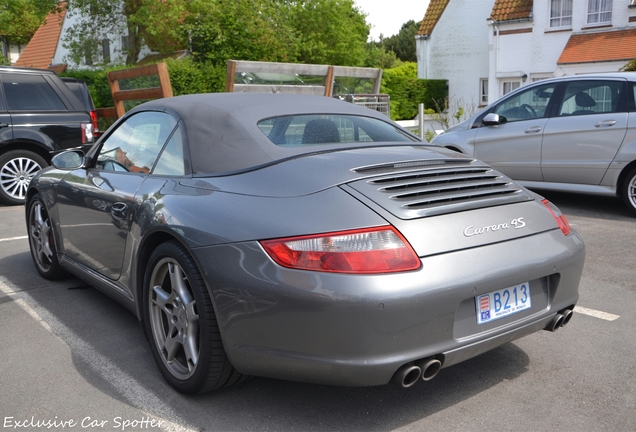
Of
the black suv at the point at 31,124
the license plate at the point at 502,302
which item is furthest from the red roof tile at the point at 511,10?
the license plate at the point at 502,302

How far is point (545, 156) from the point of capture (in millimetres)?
8461

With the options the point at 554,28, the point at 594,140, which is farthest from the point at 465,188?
the point at 554,28

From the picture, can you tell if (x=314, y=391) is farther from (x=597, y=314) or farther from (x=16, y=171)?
(x=16, y=171)

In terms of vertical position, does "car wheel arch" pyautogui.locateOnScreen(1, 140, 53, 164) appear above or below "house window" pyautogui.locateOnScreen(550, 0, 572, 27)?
below

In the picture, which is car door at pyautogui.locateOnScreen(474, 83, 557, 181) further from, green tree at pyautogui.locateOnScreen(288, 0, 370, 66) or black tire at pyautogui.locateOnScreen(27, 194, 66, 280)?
green tree at pyautogui.locateOnScreen(288, 0, 370, 66)

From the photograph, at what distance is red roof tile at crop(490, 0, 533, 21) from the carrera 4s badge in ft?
80.0

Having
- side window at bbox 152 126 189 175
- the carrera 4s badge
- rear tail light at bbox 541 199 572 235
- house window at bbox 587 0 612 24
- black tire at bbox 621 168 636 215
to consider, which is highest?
house window at bbox 587 0 612 24

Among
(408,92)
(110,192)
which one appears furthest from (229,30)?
(110,192)

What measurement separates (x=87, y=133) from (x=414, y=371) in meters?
8.77

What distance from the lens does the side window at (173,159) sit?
375cm

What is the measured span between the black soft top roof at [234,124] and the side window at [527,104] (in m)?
5.00

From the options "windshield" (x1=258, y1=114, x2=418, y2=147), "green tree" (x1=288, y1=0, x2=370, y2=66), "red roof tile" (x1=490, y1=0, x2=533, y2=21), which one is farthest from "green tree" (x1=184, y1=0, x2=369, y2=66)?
"windshield" (x1=258, y1=114, x2=418, y2=147)

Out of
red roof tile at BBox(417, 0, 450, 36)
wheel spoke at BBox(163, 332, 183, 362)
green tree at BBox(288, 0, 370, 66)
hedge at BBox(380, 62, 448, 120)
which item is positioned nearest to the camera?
wheel spoke at BBox(163, 332, 183, 362)

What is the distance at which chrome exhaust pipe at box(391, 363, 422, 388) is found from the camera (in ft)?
9.29
